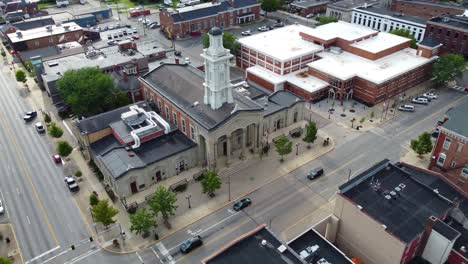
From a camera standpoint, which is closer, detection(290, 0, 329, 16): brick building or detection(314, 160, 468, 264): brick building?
detection(314, 160, 468, 264): brick building

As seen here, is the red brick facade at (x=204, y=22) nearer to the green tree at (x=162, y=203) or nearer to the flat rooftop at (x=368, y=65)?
the flat rooftop at (x=368, y=65)

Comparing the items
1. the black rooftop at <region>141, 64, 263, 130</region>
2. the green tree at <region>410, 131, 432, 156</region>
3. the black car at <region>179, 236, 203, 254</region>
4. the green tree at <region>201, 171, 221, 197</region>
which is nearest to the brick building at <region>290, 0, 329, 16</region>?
the black rooftop at <region>141, 64, 263, 130</region>

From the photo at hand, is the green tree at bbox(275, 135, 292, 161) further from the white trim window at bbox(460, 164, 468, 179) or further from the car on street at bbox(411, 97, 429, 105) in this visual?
the car on street at bbox(411, 97, 429, 105)

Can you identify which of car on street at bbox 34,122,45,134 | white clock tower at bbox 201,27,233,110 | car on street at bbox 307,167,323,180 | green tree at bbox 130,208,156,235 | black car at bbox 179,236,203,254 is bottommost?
black car at bbox 179,236,203,254

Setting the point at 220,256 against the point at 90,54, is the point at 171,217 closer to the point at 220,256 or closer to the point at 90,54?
the point at 220,256

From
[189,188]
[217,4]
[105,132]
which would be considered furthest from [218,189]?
[217,4]

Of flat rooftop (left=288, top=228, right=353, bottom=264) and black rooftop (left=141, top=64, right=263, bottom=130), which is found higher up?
black rooftop (left=141, top=64, right=263, bottom=130)

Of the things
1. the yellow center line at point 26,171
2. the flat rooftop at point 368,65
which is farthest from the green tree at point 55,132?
the flat rooftop at point 368,65

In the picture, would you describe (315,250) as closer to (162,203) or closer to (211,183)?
(211,183)
